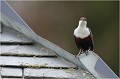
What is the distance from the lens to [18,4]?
15734mm

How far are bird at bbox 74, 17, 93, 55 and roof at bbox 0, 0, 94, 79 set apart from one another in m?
1.28

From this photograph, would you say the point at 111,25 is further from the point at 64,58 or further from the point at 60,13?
the point at 64,58

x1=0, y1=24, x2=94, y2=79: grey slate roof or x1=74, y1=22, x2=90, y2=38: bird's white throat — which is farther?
x1=74, y1=22, x2=90, y2=38: bird's white throat

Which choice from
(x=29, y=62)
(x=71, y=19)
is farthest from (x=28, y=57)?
(x=71, y=19)

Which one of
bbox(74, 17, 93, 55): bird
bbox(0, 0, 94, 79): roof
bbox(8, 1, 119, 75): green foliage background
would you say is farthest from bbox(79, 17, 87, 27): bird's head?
bbox(8, 1, 119, 75): green foliage background

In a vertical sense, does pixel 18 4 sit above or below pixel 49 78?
above

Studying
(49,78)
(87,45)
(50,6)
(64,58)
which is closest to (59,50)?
(64,58)

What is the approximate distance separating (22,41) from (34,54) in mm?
140

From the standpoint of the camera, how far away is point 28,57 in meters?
3.08

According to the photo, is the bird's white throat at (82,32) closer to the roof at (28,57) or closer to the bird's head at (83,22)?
the bird's head at (83,22)

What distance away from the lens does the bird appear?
4.52 meters

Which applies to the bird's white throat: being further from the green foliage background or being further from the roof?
the green foliage background

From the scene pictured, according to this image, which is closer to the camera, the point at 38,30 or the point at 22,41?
the point at 22,41

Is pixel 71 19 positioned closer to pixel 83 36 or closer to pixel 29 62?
pixel 83 36
